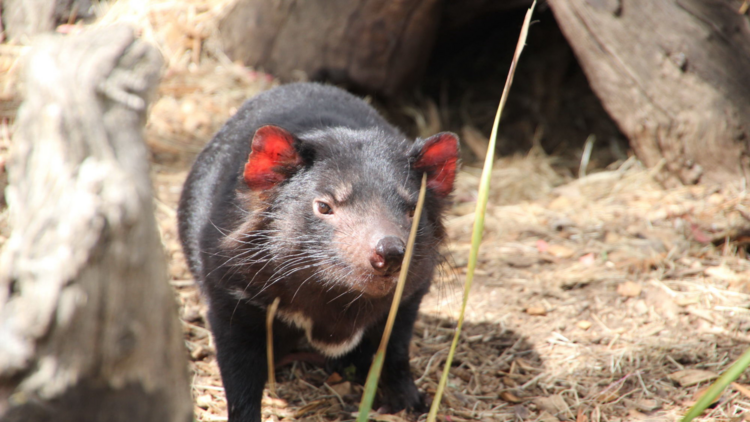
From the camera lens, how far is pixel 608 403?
3.05 meters

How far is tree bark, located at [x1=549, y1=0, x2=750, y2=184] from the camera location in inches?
182

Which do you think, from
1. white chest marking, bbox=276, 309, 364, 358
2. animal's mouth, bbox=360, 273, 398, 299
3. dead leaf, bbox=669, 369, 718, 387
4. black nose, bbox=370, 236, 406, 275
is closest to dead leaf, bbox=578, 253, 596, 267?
dead leaf, bbox=669, 369, 718, 387

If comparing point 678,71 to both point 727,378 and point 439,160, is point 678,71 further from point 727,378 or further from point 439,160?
point 727,378

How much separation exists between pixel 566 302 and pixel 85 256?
10.6 ft

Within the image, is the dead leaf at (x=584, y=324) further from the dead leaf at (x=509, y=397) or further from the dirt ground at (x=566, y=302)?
the dead leaf at (x=509, y=397)

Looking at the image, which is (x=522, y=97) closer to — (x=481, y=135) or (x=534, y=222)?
(x=481, y=135)

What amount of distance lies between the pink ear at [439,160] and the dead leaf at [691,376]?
153 centimetres

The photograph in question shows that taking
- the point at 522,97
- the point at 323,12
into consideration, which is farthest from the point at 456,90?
the point at 323,12

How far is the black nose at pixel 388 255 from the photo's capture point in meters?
2.14

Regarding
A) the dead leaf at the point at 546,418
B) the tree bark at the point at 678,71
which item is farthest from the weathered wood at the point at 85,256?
the tree bark at the point at 678,71

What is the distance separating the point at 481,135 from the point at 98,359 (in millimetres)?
5978

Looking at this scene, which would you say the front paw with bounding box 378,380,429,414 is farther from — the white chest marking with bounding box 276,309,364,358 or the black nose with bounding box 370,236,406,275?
the black nose with bounding box 370,236,406,275

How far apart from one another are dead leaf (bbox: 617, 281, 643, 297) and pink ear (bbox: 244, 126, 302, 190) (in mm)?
2375

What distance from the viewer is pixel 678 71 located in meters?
4.69
